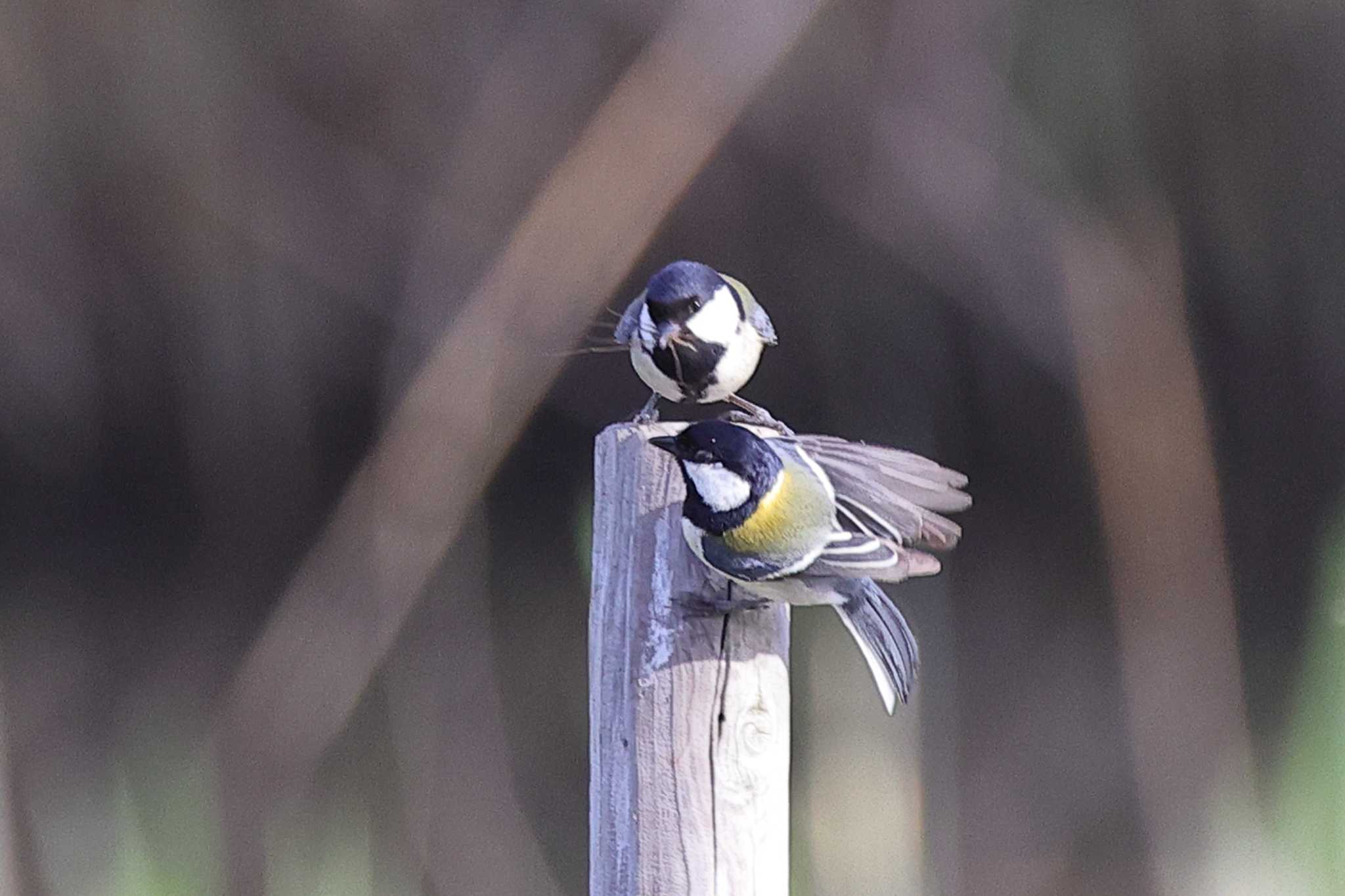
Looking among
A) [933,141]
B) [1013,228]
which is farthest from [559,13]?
[1013,228]

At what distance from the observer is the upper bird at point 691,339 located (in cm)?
165

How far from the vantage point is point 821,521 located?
3.88ft

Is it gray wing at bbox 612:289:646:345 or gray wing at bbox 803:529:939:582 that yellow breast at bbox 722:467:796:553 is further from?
gray wing at bbox 612:289:646:345

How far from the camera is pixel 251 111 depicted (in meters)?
2.46

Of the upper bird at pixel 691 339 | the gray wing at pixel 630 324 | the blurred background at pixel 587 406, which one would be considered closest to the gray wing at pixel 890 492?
the upper bird at pixel 691 339

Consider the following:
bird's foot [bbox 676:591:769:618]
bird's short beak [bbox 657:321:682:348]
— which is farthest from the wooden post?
bird's short beak [bbox 657:321:682:348]

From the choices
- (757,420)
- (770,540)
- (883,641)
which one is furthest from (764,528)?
(757,420)

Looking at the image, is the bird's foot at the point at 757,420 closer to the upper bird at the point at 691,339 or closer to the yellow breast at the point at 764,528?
the upper bird at the point at 691,339

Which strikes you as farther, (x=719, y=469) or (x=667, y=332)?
(x=667, y=332)

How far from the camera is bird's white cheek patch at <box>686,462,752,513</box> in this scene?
1.10 metres

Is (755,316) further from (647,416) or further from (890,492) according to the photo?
(890,492)

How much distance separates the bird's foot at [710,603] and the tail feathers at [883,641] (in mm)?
139

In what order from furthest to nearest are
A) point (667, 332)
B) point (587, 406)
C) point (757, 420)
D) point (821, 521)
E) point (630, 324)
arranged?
1. point (587, 406)
2. point (630, 324)
3. point (667, 332)
4. point (757, 420)
5. point (821, 521)

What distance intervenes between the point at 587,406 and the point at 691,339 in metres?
1.08
